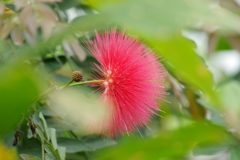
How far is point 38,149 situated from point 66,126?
0.29 ft

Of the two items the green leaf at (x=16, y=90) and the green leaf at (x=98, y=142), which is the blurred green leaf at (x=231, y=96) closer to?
the green leaf at (x=16, y=90)

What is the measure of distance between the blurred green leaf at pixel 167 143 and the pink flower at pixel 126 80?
41cm

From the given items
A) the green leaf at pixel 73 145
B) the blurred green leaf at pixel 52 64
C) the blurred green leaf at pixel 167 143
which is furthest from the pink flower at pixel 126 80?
the blurred green leaf at pixel 167 143

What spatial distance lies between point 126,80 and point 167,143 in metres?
0.43

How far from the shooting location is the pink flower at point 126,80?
2.03ft

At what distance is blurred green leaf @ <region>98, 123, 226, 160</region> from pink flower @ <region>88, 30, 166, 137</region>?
0.41 metres

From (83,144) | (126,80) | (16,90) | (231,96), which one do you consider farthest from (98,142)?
(16,90)

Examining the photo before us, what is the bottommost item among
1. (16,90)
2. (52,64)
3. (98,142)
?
(98,142)

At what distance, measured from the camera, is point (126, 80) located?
0.63 m

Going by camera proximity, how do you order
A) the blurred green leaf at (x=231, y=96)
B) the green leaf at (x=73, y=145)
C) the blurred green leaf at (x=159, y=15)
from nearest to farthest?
the blurred green leaf at (x=159, y=15), the blurred green leaf at (x=231, y=96), the green leaf at (x=73, y=145)

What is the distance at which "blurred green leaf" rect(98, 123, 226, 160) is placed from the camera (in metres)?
0.20

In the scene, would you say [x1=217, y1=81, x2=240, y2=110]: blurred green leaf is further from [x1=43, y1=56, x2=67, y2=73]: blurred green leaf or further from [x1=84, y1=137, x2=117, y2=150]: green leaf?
[x1=43, y1=56, x2=67, y2=73]: blurred green leaf

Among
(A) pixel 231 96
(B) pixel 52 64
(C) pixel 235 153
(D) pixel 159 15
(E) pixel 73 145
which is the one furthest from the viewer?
(B) pixel 52 64

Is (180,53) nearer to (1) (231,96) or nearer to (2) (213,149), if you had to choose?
(1) (231,96)
